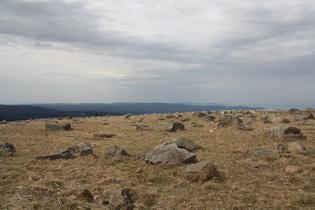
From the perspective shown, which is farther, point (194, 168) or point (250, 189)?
point (194, 168)

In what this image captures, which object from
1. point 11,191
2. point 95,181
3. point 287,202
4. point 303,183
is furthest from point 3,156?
point 303,183

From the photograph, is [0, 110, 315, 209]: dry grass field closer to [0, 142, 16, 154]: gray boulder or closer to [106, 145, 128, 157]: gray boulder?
[106, 145, 128, 157]: gray boulder

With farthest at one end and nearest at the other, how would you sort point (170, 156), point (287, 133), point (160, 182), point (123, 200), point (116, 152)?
1. point (287, 133)
2. point (116, 152)
3. point (170, 156)
4. point (160, 182)
5. point (123, 200)

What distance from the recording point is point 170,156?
13945 mm

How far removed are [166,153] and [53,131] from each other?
60.9ft

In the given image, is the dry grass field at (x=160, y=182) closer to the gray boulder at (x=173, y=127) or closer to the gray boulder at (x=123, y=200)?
the gray boulder at (x=123, y=200)

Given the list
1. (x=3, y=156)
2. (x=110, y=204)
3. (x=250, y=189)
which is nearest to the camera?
(x=110, y=204)

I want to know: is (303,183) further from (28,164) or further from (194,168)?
(28,164)

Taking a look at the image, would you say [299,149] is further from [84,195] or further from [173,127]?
[173,127]

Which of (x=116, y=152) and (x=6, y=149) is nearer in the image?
(x=116, y=152)

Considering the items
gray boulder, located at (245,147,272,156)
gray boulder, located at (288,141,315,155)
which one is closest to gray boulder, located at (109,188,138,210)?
gray boulder, located at (245,147,272,156)

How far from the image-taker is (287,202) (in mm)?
8703

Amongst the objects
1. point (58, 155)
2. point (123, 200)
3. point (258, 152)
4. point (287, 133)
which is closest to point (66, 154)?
point (58, 155)

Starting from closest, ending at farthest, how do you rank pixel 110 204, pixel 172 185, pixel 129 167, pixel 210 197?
pixel 110 204
pixel 210 197
pixel 172 185
pixel 129 167
